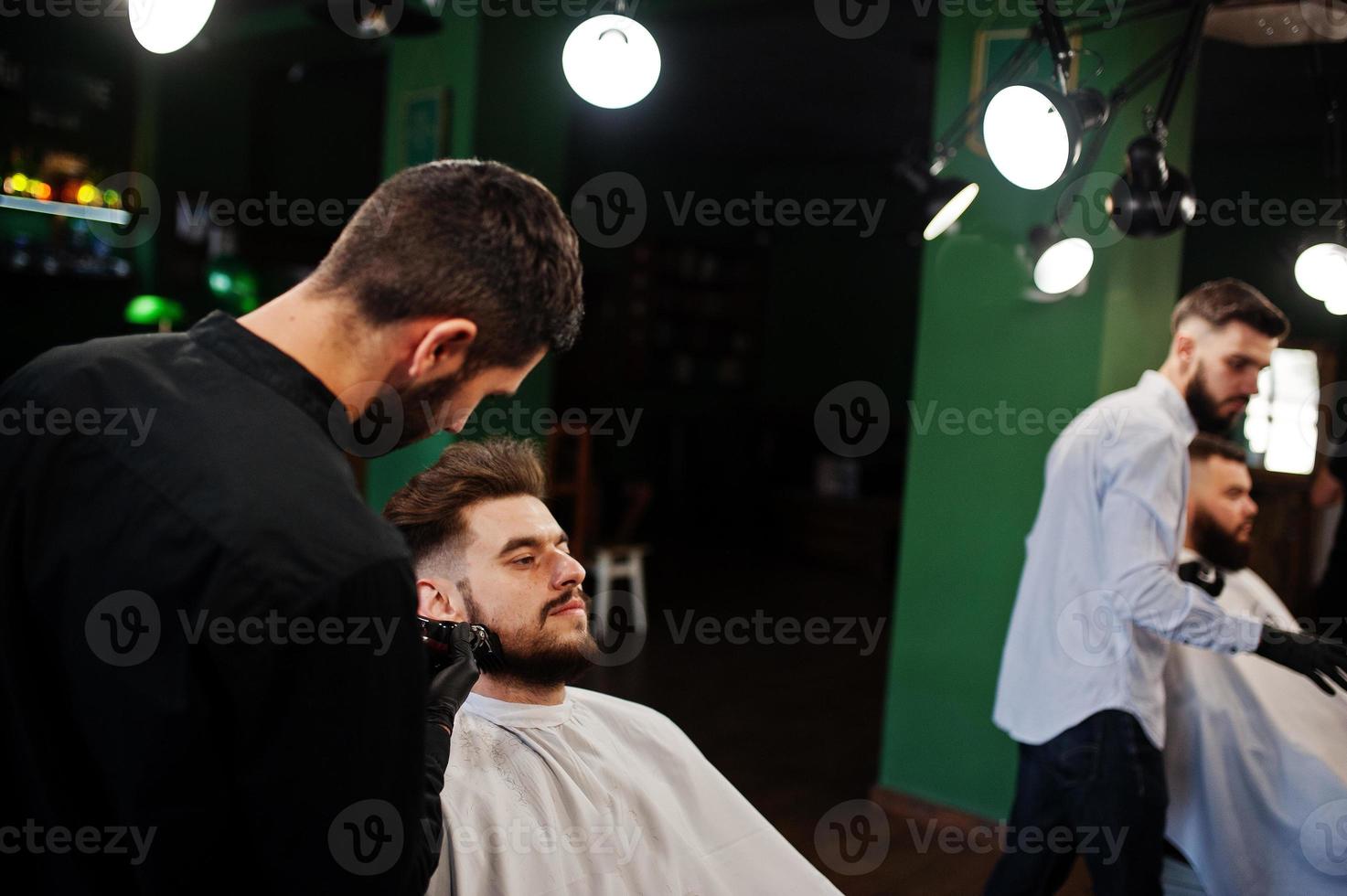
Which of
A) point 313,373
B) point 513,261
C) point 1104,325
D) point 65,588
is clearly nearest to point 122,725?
point 65,588

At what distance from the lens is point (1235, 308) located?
2227 millimetres

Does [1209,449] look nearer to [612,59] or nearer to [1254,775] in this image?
[1254,775]

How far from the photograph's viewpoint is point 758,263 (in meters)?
9.31

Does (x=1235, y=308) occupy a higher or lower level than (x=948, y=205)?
lower

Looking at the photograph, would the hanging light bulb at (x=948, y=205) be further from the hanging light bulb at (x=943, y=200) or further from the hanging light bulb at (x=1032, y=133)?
the hanging light bulb at (x=1032, y=133)

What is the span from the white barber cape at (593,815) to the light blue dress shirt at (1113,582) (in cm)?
84

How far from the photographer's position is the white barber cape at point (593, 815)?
1.41 meters

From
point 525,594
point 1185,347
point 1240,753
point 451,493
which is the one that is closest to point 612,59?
point 451,493

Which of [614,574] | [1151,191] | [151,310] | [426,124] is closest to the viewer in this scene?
[1151,191]

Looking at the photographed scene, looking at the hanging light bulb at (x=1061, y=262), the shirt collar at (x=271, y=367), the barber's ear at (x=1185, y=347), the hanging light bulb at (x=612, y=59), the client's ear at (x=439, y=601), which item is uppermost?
the hanging light bulb at (x=612, y=59)

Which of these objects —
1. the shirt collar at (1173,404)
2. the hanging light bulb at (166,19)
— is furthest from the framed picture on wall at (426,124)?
the shirt collar at (1173,404)

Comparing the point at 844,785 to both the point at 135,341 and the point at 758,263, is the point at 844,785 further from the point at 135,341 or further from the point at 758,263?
the point at 758,263

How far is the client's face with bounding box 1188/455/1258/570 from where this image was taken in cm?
250

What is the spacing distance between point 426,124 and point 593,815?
10.8 ft
